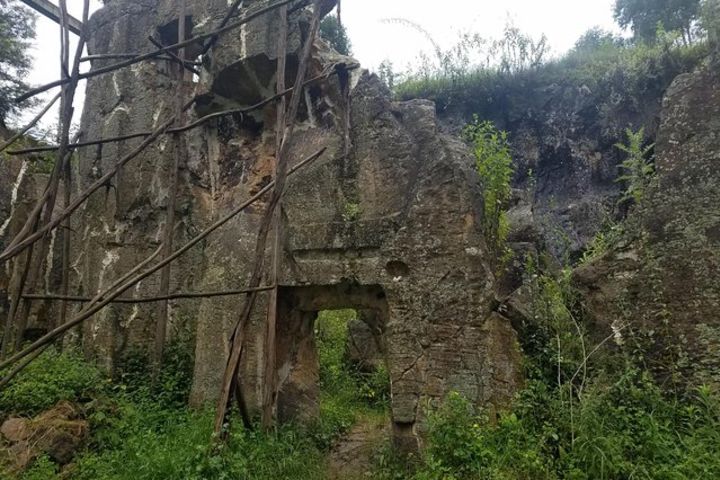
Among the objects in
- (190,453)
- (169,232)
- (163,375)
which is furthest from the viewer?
(163,375)

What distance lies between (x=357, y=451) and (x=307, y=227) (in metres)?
2.40

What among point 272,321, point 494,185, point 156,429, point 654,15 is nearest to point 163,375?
point 156,429

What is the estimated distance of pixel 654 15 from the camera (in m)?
14.2

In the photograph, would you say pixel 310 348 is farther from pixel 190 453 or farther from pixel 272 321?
pixel 190 453

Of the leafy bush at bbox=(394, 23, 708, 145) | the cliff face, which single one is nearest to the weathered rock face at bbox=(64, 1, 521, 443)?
the cliff face

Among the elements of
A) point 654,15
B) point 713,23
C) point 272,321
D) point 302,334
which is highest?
point 654,15

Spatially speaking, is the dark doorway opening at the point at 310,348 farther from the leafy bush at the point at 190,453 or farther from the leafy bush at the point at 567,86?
the leafy bush at the point at 567,86

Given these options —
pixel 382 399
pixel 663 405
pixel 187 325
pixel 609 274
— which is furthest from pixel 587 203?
pixel 187 325

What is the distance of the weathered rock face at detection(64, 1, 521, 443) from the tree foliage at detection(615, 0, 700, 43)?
387 inches

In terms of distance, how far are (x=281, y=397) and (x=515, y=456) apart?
263 centimetres

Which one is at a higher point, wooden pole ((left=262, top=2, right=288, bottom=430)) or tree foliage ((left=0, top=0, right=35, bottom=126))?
tree foliage ((left=0, top=0, right=35, bottom=126))

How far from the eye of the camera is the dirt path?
4680 mm

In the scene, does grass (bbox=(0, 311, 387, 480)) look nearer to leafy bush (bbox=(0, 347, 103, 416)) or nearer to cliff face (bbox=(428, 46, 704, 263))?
leafy bush (bbox=(0, 347, 103, 416))

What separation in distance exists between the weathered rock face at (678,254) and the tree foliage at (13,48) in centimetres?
1215
